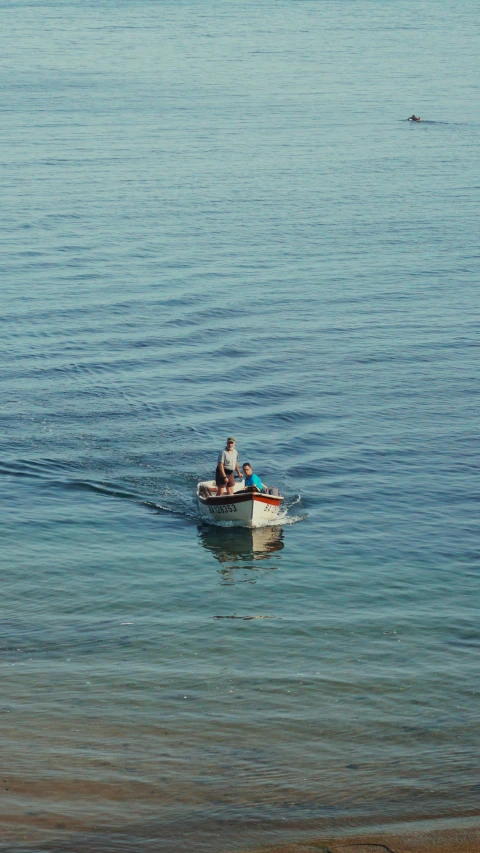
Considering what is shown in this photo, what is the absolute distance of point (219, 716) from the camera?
1928cm

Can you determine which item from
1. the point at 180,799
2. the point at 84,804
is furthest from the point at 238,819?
the point at 84,804

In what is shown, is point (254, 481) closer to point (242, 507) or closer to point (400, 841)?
point (242, 507)

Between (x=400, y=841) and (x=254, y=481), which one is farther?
(x=254, y=481)

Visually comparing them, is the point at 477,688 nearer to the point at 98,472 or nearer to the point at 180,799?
the point at 180,799

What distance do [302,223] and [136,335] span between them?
2062cm

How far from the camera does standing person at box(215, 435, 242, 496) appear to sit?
30.5 meters

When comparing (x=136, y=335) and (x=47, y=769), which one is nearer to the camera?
(x=47, y=769)

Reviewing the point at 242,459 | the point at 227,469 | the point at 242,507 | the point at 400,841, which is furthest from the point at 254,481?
the point at 400,841

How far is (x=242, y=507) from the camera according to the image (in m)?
29.5

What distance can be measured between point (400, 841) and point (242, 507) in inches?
594

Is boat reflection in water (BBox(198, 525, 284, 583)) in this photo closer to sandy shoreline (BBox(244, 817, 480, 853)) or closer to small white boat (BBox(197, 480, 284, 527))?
small white boat (BBox(197, 480, 284, 527))

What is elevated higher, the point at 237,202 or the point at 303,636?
the point at 237,202

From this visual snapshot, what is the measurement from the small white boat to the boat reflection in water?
26 cm

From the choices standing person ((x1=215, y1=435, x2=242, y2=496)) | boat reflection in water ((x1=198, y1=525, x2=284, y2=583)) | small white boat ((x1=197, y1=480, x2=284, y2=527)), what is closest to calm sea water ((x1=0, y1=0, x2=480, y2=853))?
boat reflection in water ((x1=198, y1=525, x2=284, y2=583))
